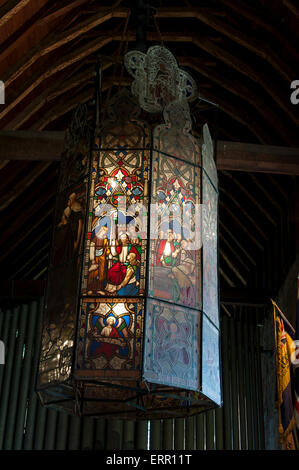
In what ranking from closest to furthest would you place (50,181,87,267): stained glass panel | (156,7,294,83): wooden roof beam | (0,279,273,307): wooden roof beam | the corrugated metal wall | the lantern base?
the lantern base
(50,181,87,267): stained glass panel
(156,7,294,83): wooden roof beam
the corrugated metal wall
(0,279,273,307): wooden roof beam

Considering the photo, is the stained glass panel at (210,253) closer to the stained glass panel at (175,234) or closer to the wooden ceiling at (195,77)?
the stained glass panel at (175,234)

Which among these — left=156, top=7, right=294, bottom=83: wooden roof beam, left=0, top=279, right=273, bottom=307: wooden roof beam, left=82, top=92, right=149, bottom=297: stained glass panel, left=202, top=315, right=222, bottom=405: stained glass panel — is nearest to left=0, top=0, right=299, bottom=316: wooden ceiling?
left=156, top=7, right=294, bottom=83: wooden roof beam

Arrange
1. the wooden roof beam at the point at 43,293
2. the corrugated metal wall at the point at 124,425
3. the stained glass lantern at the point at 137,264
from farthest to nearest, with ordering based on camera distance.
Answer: the wooden roof beam at the point at 43,293 < the corrugated metal wall at the point at 124,425 < the stained glass lantern at the point at 137,264

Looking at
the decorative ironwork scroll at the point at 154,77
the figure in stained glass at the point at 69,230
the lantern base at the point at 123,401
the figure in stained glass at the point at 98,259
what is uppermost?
the decorative ironwork scroll at the point at 154,77

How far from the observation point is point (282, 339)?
22.7 feet

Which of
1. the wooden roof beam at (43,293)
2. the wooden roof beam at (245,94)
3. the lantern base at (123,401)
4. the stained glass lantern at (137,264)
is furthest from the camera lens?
the wooden roof beam at (43,293)

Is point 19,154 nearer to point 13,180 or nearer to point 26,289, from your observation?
point 13,180

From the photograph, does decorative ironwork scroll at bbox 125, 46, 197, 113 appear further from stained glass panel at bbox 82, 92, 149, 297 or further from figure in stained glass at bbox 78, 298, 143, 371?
figure in stained glass at bbox 78, 298, 143, 371

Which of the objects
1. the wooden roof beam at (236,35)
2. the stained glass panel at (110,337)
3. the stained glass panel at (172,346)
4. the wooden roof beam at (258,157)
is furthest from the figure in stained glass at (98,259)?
the wooden roof beam at (236,35)

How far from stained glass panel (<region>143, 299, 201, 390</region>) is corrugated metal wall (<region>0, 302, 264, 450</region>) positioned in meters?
5.33

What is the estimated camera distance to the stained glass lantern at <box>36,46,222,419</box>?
5.86 metres

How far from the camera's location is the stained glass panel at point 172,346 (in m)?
5.75

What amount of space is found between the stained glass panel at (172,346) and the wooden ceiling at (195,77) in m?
2.11

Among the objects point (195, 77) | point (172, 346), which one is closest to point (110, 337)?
point (172, 346)
